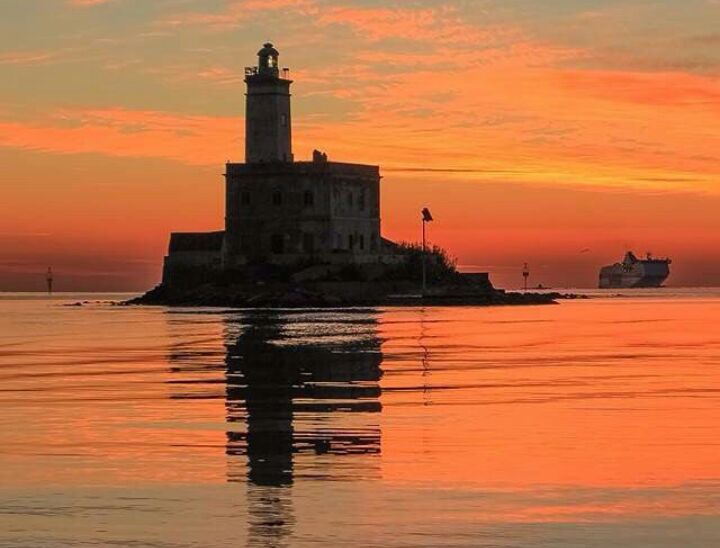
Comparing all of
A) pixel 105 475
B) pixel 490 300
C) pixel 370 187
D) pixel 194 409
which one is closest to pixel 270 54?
pixel 370 187

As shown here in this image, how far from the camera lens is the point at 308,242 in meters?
120

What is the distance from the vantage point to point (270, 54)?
120 m

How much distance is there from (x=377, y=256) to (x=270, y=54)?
1951 cm

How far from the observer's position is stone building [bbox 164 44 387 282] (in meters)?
120

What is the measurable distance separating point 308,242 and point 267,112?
11110 mm

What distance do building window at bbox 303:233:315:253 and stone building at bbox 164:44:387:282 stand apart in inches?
3.2

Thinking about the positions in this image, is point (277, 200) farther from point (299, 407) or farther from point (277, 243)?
point (299, 407)

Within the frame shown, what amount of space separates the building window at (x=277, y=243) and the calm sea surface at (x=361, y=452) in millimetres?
78155

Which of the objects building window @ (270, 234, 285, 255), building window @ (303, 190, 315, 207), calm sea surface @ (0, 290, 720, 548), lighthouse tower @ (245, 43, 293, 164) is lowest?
calm sea surface @ (0, 290, 720, 548)

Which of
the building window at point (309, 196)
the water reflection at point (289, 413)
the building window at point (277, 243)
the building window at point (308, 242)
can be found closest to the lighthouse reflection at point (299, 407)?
the water reflection at point (289, 413)

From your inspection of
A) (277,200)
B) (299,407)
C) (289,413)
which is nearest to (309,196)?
(277,200)

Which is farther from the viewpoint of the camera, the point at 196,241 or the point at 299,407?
the point at 196,241

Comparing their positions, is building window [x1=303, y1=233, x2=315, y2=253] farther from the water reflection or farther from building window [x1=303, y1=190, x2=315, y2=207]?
the water reflection

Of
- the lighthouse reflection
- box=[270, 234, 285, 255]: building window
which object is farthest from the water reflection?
box=[270, 234, 285, 255]: building window
